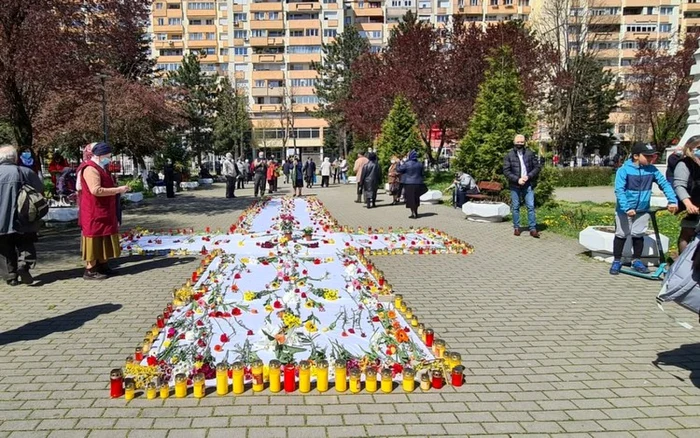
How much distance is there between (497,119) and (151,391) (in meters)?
15.3

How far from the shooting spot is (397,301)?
6.15m

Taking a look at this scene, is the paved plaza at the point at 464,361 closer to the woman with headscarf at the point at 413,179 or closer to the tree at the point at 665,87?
the woman with headscarf at the point at 413,179

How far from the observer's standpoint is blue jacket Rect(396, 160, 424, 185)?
14.3m

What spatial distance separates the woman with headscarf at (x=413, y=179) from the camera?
14336 mm

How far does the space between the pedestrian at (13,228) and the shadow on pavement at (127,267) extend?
10.2 inches

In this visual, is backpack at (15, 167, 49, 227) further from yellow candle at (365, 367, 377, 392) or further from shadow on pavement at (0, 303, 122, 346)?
yellow candle at (365, 367, 377, 392)

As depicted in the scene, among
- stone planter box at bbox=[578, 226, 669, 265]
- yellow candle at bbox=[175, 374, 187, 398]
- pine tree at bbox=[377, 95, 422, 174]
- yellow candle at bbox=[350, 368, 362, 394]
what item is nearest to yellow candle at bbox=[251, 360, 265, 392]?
yellow candle at bbox=[175, 374, 187, 398]

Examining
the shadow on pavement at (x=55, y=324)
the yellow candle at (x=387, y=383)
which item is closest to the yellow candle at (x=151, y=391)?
the yellow candle at (x=387, y=383)

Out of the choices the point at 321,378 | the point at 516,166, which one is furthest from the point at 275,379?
the point at 516,166

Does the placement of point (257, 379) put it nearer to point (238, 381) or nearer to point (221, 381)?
point (238, 381)

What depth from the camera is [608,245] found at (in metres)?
8.69

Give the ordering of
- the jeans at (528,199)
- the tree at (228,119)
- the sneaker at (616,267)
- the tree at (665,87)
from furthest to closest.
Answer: the tree at (228,119) → the tree at (665,87) → the jeans at (528,199) → the sneaker at (616,267)

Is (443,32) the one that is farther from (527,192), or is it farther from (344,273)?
(344,273)

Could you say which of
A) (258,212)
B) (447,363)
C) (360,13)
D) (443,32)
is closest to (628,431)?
(447,363)
